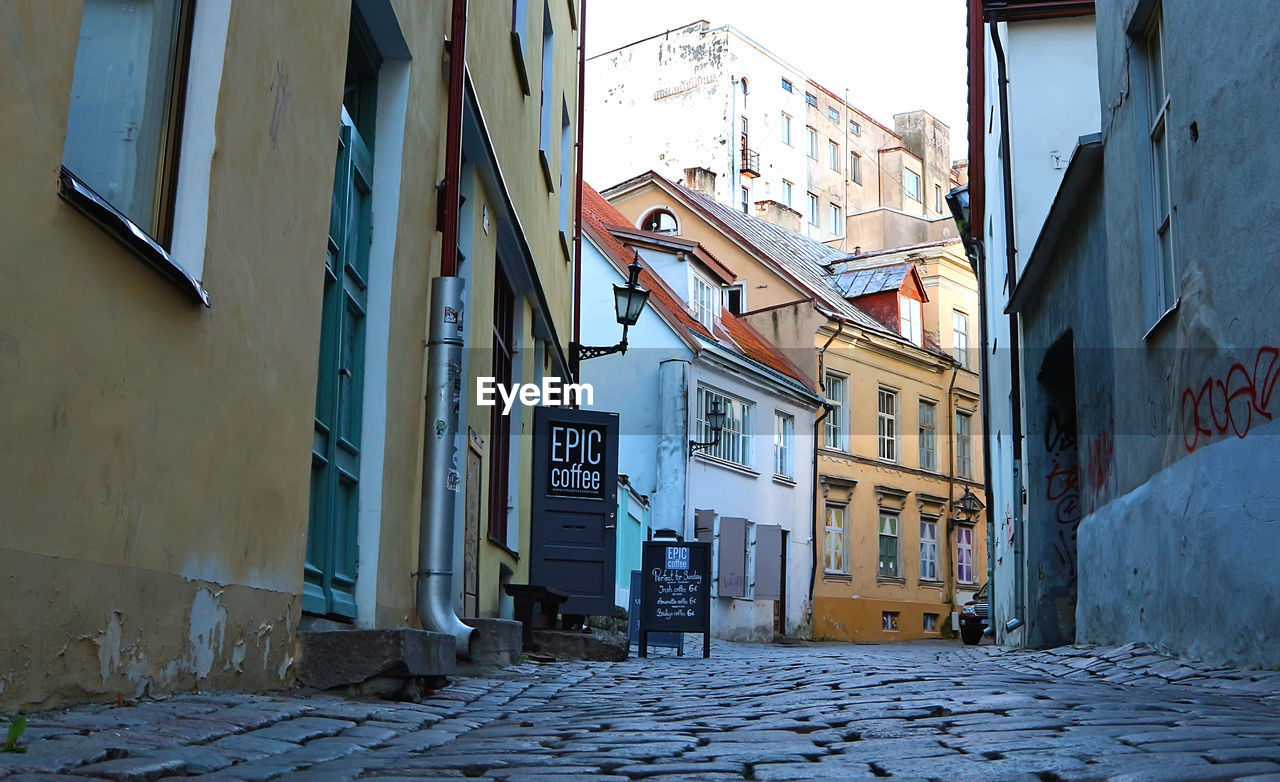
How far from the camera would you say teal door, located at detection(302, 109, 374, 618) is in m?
6.80

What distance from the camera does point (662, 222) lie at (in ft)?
110

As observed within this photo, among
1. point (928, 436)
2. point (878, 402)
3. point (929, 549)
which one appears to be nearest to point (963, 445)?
point (928, 436)

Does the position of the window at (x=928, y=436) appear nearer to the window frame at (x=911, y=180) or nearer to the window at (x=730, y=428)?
the window at (x=730, y=428)

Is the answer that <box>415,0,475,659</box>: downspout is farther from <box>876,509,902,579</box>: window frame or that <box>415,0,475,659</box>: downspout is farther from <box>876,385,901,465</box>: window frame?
<box>876,385,901,465</box>: window frame

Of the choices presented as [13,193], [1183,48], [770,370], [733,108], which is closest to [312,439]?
[13,193]

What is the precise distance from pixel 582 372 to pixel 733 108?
82.8 feet

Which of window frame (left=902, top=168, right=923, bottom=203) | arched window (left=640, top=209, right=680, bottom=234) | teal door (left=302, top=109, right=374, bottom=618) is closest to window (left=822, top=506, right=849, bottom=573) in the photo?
arched window (left=640, top=209, right=680, bottom=234)

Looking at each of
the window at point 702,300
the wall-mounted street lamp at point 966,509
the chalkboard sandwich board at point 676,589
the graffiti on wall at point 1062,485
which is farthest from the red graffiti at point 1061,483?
the wall-mounted street lamp at point 966,509

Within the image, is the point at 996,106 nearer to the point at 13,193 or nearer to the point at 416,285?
the point at 416,285

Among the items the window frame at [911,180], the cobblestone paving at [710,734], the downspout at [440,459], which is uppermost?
the window frame at [911,180]

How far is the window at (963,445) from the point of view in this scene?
118 ft

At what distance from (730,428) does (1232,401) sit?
2136 centimetres

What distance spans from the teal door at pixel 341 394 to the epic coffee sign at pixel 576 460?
21.1ft

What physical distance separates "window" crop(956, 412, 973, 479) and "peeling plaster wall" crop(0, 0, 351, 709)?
31160 millimetres
